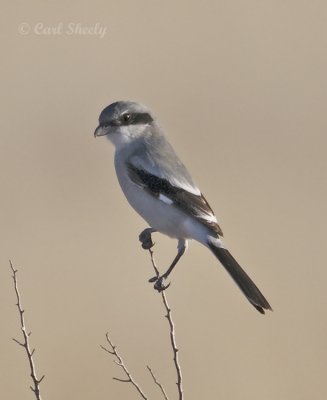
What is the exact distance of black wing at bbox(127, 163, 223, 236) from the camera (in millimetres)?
4008

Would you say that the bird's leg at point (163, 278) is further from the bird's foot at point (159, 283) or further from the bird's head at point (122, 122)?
the bird's head at point (122, 122)

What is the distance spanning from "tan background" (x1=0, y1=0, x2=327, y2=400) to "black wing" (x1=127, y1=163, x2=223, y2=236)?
6.98 feet

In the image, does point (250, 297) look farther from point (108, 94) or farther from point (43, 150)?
point (108, 94)

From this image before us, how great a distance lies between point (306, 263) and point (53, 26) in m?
5.64

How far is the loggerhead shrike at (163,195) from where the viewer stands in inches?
158

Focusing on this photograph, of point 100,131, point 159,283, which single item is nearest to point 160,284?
point 159,283

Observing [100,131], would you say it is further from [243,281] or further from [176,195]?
[243,281]

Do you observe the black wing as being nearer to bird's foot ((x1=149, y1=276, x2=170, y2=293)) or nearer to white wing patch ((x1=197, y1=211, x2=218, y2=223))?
white wing patch ((x1=197, y1=211, x2=218, y2=223))

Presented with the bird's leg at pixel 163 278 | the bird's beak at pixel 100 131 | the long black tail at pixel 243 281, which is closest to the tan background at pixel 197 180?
the bird's leg at pixel 163 278

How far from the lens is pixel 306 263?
7148mm

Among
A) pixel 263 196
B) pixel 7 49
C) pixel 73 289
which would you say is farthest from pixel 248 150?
pixel 7 49

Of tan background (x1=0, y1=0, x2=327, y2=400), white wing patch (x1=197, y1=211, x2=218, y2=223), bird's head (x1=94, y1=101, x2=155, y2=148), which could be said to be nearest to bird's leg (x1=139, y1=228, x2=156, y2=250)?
white wing patch (x1=197, y1=211, x2=218, y2=223)

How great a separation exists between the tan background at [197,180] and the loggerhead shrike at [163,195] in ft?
6.78

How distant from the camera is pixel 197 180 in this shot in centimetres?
790
